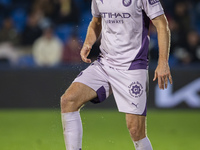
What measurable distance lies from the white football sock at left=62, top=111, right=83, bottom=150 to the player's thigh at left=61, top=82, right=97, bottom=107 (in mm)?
107

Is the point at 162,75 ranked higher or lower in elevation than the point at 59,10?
higher

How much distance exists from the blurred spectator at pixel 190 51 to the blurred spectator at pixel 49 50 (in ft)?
8.97

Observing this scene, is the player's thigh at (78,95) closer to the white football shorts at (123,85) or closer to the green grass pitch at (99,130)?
the white football shorts at (123,85)

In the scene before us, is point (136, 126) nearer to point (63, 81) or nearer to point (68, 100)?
point (68, 100)

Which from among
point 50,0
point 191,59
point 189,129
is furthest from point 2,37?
point 189,129

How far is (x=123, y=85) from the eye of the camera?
549 centimetres

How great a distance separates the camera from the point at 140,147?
5426 millimetres

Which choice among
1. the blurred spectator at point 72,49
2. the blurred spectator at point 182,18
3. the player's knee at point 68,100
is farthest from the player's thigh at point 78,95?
the blurred spectator at point 182,18

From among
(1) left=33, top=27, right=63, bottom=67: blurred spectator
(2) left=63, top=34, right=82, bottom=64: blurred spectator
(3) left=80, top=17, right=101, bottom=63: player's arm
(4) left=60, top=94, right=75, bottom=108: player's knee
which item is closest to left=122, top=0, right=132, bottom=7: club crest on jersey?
(3) left=80, top=17, right=101, bottom=63: player's arm

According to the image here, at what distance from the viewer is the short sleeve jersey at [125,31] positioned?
5410 millimetres

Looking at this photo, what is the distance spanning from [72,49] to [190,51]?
2.65 meters

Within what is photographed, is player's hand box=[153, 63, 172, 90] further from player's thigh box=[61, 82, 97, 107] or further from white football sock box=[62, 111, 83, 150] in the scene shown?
white football sock box=[62, 111, 83, 150]

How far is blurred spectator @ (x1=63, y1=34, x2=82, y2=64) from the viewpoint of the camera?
12422 mm

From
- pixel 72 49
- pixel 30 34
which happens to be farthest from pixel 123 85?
pixel 30 34
